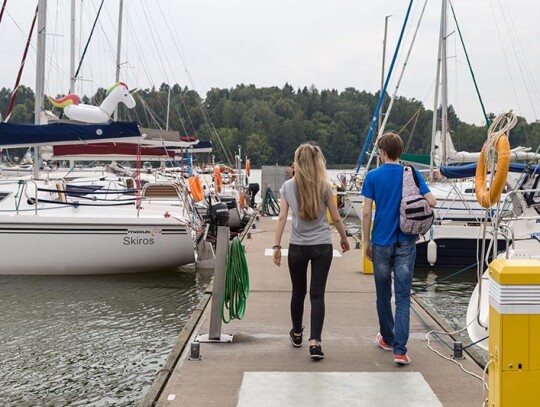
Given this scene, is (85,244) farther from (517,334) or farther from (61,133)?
(517,334)

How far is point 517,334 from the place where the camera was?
4.00 metres

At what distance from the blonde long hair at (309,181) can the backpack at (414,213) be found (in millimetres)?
644

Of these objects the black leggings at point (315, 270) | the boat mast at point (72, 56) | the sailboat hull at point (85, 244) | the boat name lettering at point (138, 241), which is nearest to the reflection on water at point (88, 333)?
the sailboat hull at point (85, 244)

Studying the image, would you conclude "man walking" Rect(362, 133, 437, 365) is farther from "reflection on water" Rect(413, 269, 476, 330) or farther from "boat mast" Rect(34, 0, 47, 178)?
"boat mast" Rect(34, 0, 47, 178)

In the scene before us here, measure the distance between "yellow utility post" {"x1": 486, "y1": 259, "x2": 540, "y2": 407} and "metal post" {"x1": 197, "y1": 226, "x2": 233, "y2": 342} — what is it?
3.08 metres

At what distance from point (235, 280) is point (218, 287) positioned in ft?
0.66

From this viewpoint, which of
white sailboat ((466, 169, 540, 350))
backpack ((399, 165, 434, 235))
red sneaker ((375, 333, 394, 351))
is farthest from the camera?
white sailboat ((466, 169, 540, 350))

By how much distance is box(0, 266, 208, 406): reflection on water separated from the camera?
677cm

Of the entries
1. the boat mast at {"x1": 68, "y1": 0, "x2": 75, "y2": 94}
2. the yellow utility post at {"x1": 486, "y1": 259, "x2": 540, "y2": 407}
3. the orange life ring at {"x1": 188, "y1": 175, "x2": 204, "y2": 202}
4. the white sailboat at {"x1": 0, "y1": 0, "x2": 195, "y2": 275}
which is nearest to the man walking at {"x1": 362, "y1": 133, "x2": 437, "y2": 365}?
the yellow utility post at {"x1": 486, "y1": 259, "x2": 540, "y2": 407}

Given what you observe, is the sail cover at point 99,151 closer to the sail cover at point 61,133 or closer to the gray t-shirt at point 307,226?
the sail cover at point 61,133

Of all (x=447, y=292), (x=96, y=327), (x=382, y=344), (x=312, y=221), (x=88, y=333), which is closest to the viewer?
(x=312, y=221)

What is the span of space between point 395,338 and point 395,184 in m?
1.26

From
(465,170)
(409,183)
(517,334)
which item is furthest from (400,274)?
(465,170)

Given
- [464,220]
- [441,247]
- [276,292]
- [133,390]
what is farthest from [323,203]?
[464,220]
